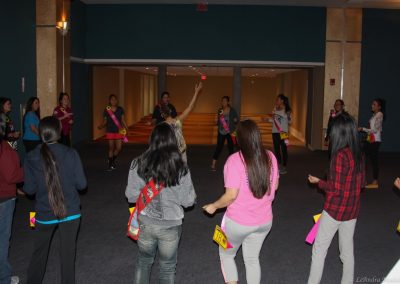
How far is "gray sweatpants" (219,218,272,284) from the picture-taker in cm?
343

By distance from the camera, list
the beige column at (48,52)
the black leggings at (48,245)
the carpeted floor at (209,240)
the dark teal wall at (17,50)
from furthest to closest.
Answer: the beige column at (48,52), the dark teal wall at (17,50), the carpeted floor at (209,240), the black leggings at (48,245)

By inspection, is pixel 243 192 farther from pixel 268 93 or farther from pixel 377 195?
pixel 268 93

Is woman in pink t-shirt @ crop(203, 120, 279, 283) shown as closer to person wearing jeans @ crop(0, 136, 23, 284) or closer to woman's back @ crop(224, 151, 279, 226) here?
woman's back @ crop(224, 151, 279, 226)

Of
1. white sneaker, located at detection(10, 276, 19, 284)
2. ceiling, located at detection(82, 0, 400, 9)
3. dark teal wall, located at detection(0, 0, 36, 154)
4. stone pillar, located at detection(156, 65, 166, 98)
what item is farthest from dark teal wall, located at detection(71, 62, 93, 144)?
white sneaker, located at detection(10, 276, 19, 284)

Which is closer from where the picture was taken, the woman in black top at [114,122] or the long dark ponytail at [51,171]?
the long dark ponytail at [51,171]

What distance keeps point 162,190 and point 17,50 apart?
764 centimetres

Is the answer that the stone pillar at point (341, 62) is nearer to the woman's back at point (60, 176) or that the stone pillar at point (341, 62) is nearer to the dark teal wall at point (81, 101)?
the dark teal wall at point (81, 101)

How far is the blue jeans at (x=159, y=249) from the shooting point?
3.26 meters

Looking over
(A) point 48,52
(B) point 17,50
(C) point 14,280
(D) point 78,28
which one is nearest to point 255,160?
(C) point 14,280

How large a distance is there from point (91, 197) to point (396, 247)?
4339 mm

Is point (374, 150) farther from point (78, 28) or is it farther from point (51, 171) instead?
point (78, 28)

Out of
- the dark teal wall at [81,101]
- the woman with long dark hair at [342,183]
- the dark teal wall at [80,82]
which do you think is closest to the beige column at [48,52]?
the dark teal wall at [80,82]

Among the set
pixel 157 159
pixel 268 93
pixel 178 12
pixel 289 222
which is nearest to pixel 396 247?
pixel 289 222

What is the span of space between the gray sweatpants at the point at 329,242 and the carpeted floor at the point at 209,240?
0.57 meters
